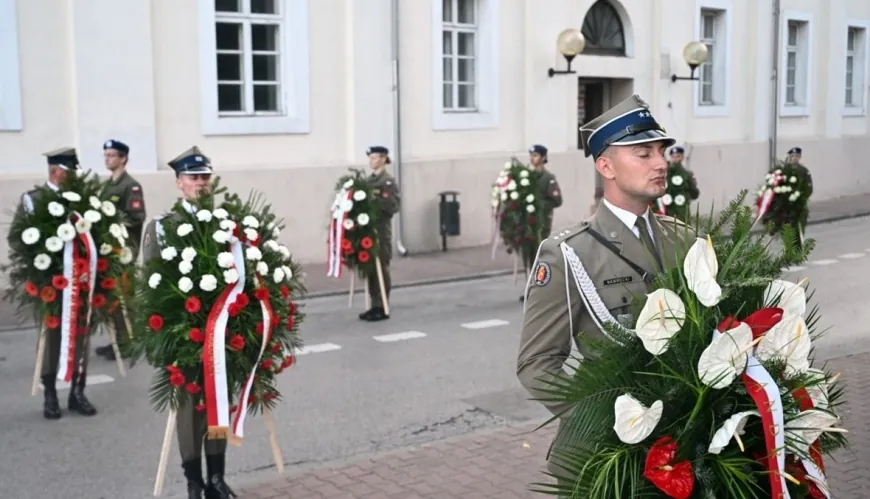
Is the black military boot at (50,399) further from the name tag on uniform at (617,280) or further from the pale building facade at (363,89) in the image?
the name tag on uniform at (617,280)

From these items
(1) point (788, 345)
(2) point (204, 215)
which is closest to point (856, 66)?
(2) point (204, 215)

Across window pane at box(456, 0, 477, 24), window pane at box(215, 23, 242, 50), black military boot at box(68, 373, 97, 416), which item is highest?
window pane at box(456, 0, 477, 24)

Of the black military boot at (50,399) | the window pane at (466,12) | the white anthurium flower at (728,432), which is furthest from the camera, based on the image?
the window pane at (466,12)

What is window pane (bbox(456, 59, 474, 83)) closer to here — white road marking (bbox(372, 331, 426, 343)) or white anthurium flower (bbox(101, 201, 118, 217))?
white road marking (bbox(372, 331, 426, 343))

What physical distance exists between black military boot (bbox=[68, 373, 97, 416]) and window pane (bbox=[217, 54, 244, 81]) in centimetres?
826

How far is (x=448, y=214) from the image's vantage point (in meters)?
17.5

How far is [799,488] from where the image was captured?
2957mm

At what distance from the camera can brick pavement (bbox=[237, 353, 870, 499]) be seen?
232 inches

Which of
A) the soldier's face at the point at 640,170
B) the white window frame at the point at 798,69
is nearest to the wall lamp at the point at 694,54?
the white window frame at the point at 798,69

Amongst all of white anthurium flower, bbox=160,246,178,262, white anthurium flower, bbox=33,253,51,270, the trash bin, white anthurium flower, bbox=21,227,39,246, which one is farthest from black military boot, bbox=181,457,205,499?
the trash bin

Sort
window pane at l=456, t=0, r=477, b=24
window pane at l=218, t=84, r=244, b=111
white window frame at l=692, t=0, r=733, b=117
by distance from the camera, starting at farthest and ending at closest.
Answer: white window frame at l=692, t=0, r=733, b=117 < window pane at l=456, t=0, r=477, b=24 < window pane at l=218, t=84, r=244, b=111

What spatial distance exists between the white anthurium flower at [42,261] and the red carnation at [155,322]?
8.57 feet

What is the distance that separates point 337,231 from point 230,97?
4751 mm

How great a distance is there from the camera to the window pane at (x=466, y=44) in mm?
18688
